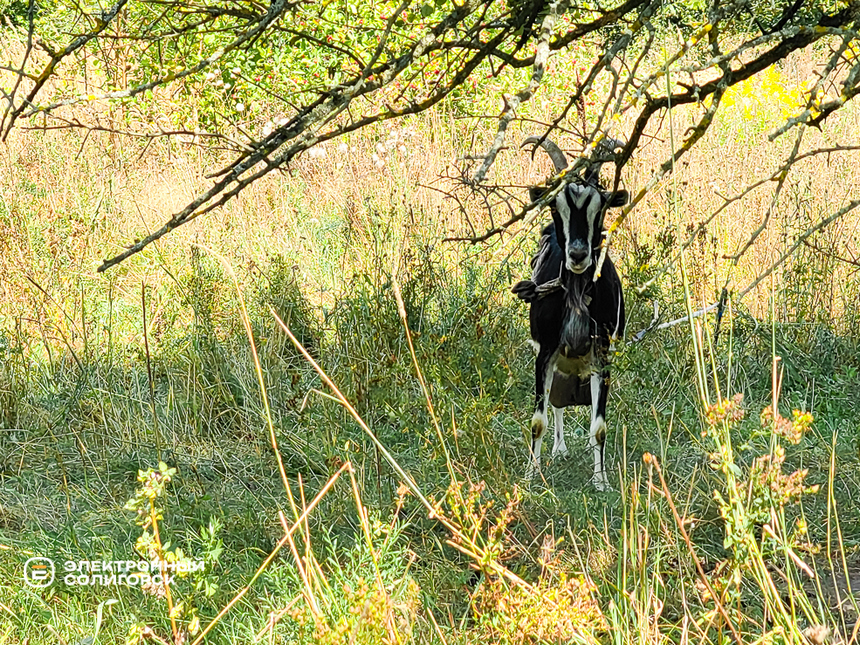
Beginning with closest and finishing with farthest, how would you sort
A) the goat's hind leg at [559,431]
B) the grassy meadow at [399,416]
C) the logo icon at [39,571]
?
the grassy meadow at [399,416] < the logo icon at [39,571] < the goat's hind leg at [559,431]

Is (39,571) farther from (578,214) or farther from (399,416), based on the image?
(578,214)

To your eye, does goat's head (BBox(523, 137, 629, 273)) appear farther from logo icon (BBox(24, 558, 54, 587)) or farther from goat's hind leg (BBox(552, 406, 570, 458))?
logo icon (BBox(24, 558, 54, 587))

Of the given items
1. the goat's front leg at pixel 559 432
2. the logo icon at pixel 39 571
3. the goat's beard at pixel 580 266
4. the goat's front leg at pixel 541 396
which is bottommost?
the logo icon at pixel 39 571

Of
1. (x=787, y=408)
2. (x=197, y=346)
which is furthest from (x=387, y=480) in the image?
(x=787, y=408)

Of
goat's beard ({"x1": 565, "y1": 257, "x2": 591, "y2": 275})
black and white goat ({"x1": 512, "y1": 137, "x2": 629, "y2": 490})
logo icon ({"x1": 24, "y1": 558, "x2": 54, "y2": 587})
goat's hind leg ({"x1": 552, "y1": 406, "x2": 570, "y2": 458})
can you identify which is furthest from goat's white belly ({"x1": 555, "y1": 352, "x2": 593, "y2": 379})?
logo icon ({"x1": 24, "y1": 558, "x2": 54, "y2": 587})

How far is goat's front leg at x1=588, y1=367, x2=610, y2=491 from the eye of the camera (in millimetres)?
4750

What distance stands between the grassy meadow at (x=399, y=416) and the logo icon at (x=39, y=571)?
5cm

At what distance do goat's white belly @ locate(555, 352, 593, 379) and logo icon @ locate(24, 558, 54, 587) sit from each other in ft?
7.63

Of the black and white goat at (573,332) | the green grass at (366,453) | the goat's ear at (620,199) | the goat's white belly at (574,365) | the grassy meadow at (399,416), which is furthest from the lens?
the goat's white belly at (574,365)

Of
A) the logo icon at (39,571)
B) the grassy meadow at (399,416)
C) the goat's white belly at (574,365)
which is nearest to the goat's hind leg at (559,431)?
the grassy meadow at (399,416)

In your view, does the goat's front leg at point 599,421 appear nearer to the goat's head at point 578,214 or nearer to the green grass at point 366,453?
the green grass at point 366,453

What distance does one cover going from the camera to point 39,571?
3.69 metres

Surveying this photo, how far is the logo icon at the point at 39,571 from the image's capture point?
3.61 metres

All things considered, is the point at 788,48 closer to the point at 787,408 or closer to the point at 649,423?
the point at 649,423
